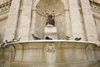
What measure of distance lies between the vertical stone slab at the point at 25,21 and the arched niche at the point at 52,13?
0.90m

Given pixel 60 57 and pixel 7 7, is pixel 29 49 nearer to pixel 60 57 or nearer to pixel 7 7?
pixel 60 57

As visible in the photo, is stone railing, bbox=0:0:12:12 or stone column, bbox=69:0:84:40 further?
stone railing, bbox=0:0:12:12

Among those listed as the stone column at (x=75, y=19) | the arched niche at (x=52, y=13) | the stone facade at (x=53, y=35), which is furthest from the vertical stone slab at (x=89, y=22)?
the arched niche at (x=52, y=13)

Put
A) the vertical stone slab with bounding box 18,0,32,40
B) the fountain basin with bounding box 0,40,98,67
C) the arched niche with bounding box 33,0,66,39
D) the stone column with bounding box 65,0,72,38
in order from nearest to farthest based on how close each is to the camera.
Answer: the fountain basin with bounding box 0,40,98,67 → the vertical stone slab with bounding box 18,0,32,40 → the stone column with bounding box 65,0,72,38 → the arched niche with bounding box 33,0,66,39

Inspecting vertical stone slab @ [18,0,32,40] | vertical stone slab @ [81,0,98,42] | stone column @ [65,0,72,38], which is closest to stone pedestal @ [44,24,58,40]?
stone column @ [65,0,72,38]

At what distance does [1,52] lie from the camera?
13.1ft

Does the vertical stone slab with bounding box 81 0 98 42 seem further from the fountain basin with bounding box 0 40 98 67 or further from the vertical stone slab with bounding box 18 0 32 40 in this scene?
the vertical stone slab with bounding box 18 0 32 40

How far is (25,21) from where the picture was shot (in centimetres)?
746

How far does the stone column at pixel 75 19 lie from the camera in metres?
6.84

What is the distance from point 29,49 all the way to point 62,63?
1504 millimetres

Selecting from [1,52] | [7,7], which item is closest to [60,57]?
[1,52]

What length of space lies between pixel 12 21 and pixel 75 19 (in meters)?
6.34

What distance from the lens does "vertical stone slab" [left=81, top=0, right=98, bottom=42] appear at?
6.75 metres

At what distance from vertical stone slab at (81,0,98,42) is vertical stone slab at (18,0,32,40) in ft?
18.3
